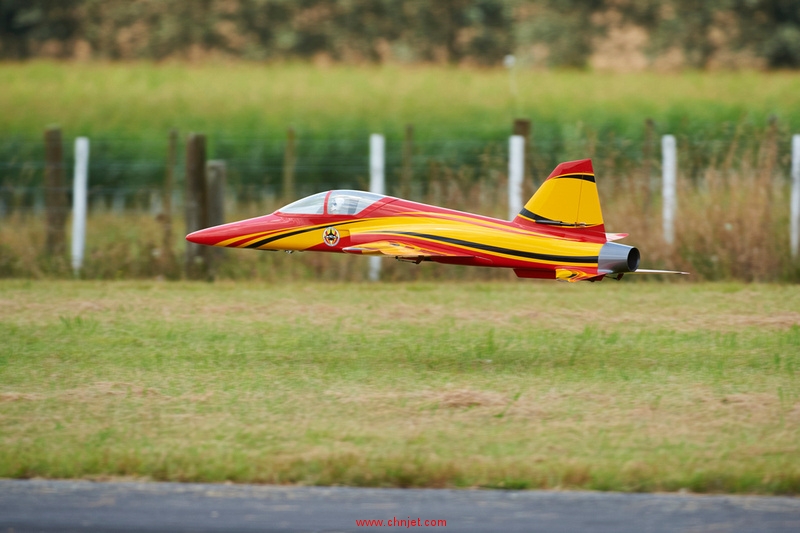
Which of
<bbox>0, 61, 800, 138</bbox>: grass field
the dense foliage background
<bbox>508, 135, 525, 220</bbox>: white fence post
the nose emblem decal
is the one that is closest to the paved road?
the nose emblem decal

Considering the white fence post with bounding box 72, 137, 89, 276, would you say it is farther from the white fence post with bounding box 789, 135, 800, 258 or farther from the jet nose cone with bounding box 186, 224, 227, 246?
the white fence post with bounding box 789, 135, 800, 258

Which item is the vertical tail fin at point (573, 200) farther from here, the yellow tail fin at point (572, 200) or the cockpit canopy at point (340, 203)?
the cockpit canopy at point (340, 203)

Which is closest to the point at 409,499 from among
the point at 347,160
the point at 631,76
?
the point at 347,160

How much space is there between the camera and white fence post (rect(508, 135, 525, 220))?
49.9 feet

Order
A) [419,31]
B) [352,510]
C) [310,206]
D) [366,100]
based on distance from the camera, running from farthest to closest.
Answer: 1. [419,31]
2. [366,100]
3. [310,206]
4. [352,510]

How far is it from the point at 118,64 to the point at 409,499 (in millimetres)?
32607

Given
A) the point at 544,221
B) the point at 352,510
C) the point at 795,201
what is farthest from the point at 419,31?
the point at 352,510

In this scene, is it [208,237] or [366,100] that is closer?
[208,237]

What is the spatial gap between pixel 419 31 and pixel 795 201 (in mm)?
27882

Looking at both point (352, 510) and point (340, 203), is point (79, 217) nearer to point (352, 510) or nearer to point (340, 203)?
point (340, 203)

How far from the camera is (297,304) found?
12711 mm

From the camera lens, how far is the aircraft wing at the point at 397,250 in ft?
26.2

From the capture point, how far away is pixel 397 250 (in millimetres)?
8008

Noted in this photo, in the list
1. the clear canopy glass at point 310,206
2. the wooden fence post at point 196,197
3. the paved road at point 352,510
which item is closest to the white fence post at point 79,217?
the wooden fence post at point 196,197
